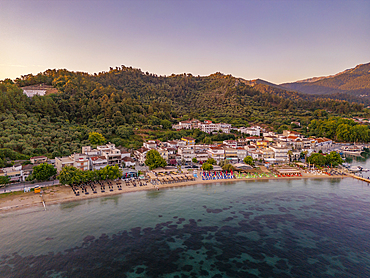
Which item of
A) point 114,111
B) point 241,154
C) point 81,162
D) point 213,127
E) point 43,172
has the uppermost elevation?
point 114,111

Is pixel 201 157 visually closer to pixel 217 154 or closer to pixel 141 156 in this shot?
pixel 217 154

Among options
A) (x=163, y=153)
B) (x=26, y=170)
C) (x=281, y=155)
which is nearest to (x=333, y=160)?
(x=281, y=155)

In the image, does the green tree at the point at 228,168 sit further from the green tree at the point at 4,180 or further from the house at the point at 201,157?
the green tree at the point at 4,180

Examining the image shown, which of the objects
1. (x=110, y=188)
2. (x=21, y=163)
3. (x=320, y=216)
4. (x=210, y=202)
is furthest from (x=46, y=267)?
(x=320, y=216)

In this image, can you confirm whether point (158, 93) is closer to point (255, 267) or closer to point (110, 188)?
point (110, 188)

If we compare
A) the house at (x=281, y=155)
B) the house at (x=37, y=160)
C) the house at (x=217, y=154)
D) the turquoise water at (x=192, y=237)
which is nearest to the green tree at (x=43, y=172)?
the house at (x=37, y=160)

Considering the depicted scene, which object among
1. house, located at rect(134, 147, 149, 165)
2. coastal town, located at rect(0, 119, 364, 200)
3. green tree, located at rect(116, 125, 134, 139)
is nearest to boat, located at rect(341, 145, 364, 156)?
coastal town, located at rect(0, 119, 364, 200)

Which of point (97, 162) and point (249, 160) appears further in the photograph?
point (249, 160)
